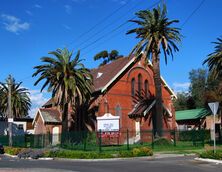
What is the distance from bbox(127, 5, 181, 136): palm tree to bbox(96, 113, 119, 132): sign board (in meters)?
4.89

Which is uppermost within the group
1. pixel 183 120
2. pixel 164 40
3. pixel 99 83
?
pixel 164 40

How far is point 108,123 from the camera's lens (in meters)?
37.8

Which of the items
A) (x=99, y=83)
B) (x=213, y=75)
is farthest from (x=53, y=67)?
(x=213, y=75)

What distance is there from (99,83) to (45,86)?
8313 mm

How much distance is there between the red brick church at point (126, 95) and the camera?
147 feet

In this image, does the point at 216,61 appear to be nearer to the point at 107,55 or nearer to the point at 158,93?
the point at 158,93

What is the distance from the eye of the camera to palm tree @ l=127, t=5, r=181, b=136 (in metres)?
39.5

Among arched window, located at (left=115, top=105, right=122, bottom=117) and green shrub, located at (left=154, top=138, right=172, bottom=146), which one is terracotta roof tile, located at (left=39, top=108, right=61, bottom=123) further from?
green shrub, located at (left=154, top=138, right=172, bottom=146)

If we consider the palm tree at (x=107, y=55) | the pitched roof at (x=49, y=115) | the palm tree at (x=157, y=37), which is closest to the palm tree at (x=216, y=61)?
the palm tree at (x=157, y=37)

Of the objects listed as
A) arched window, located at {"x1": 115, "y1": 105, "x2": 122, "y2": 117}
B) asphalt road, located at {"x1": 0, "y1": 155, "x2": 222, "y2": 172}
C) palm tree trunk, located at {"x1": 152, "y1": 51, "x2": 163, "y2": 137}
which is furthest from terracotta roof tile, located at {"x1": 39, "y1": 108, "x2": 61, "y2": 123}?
asphalt road, located at {"x1": 0, "y1": 155, "x2": 222, "y2": 172}

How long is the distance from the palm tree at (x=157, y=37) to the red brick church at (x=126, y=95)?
305 centimetres

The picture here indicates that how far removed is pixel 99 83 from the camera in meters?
46.7

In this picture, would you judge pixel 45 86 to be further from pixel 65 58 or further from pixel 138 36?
pixel 138 36

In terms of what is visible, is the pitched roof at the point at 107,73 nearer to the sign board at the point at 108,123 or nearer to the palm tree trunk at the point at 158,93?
the palm tree trunk at the point at 158,93
